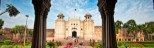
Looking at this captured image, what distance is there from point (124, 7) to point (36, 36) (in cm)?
2803

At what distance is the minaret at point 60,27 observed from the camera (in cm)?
5140

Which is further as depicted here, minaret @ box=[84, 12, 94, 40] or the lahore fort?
minaret @ box=[84, 12, 94, 40]

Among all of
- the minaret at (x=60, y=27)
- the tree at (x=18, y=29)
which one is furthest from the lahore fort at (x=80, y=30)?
the tree at (x=18, y=29)

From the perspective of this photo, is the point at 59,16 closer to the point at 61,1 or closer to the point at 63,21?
the point at 63,21

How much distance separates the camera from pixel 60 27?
51312 millimetres

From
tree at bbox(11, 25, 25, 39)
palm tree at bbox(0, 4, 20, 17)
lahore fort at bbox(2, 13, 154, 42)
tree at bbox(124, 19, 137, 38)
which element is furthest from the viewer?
lahore fort at bbox(2, 13, 154, 42)

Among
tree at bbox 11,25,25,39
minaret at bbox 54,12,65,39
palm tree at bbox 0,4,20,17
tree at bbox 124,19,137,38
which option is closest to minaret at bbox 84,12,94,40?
minaret at bbox 54,12,65,39

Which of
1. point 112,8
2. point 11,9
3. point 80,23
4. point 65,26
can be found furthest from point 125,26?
point 112,8

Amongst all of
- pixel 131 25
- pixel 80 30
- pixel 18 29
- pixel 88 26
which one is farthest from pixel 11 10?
pixel 80 30

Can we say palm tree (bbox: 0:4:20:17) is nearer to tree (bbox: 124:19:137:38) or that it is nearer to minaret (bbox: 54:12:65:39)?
tree (bbox: 124:19:137:38)

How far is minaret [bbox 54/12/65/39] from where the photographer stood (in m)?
51.4

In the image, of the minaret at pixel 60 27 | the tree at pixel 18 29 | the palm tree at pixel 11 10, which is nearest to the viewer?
the palm tree at pixel 11 10

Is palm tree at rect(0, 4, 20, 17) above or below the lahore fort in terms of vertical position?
above

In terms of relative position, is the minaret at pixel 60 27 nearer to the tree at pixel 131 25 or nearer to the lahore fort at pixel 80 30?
the lahore fort at pixel 80 30
